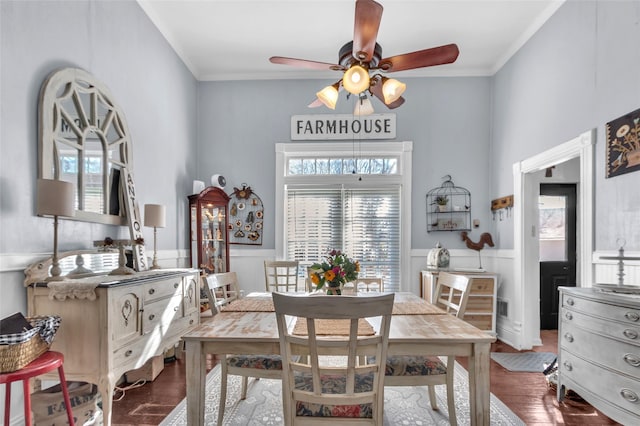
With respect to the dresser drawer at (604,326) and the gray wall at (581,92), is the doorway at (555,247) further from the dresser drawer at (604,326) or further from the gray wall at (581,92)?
the dresser drawer at (604,326)

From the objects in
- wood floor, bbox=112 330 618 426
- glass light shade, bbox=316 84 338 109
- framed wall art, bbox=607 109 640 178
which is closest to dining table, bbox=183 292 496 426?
wood floor, bbox=112 330 618 426

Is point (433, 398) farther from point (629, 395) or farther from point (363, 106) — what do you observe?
point (363, 106)

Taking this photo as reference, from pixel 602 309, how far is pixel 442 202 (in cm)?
245

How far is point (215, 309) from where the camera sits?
2.19 metres

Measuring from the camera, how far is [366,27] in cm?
201

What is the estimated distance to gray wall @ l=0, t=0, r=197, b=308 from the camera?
1888 mm

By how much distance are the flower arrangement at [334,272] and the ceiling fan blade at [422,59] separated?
1.34m

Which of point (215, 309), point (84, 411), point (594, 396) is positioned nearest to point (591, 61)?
point (594, 396)

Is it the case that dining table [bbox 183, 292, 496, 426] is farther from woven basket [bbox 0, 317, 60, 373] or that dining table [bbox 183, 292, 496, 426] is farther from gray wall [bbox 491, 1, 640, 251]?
gray wall [bbox 491, 1, 640, 251]

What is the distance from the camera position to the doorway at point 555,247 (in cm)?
462

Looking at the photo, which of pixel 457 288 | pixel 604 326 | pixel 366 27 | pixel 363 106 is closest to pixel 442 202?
pixel 363 106

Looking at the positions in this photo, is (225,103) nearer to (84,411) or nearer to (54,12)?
(54,12)

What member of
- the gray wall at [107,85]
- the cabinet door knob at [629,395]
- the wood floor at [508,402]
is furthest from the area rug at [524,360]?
the gray wall at [107,85]

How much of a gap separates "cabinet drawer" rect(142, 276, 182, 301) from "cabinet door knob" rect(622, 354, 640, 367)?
9.52 feet
